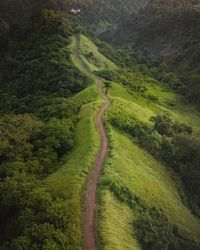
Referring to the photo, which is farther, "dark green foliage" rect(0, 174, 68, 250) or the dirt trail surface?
the dirt trail surface

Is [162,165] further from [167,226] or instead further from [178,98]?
[178,98]

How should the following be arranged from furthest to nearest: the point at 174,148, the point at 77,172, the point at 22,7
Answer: the point at 22,7
the point at 174,148
the point at 77,172

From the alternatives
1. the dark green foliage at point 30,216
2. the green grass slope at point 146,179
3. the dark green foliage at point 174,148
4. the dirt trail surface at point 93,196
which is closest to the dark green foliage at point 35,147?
the dark green foliage at point 30,216

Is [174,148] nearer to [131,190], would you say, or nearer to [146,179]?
[146,179]

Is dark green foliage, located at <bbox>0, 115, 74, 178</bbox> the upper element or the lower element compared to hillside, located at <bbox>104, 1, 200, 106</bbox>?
lower

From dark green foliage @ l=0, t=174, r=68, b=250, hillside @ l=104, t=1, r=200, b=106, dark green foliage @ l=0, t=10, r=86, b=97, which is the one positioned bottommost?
dark green foliage @ l=0, t=174, r=68, b=250

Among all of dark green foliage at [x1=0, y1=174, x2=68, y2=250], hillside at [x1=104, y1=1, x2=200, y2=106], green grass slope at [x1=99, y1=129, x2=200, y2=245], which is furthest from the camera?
hillside at [x1=104, y1=1, x2=200, y2=106]

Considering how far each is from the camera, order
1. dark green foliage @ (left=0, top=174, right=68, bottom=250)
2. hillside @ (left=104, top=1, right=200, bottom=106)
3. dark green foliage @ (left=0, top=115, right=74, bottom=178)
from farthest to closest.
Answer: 1. hillside @ (left=104, top=1, right=200, bottom=106)
2. dark green foliage @ (left=0, top=115, right=74, bottom=178)
3. dark green foliage @ (left=0, top=174, right=68, bottom=250)

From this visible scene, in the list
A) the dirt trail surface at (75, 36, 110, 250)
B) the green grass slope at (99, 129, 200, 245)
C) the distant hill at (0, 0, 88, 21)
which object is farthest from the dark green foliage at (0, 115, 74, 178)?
the distant hill at (0, 0, 88, 21)

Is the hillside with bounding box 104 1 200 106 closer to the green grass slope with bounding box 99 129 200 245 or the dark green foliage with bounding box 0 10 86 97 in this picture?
the dark green foliage with bounding box 0 10 86 97

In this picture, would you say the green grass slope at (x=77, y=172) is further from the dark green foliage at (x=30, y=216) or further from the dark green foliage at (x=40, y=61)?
the dark green foliage at (x=40, y=61)

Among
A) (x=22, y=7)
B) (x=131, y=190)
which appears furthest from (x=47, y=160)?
(x=22, y=7)
